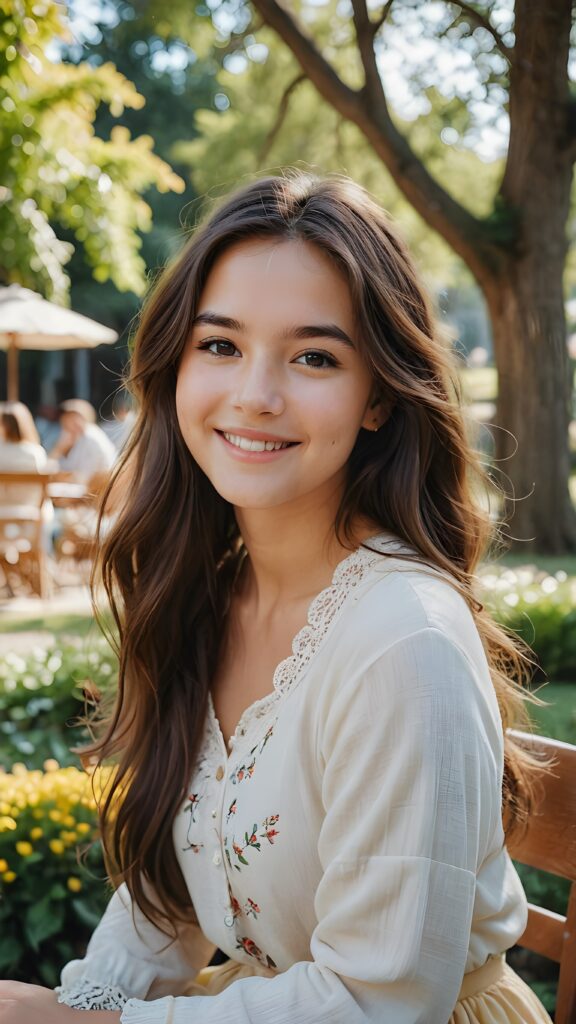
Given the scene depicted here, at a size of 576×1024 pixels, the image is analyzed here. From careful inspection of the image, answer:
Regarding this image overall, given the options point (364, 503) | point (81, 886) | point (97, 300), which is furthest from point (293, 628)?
point (97, 300)

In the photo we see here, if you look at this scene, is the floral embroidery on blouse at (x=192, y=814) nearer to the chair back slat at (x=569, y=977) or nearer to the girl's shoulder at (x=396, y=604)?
the girl's shoulder at (x=396, y=604)

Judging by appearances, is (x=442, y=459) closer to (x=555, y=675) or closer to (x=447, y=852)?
(x=447, y=852)

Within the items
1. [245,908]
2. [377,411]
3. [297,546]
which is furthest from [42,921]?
[377,411]

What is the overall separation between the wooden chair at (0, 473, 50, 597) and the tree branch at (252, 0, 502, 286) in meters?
4.64

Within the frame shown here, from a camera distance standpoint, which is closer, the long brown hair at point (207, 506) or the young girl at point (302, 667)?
the young girl at point (302, 667)

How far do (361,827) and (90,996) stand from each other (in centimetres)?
67

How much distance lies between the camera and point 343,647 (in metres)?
1.62

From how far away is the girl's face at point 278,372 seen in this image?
1732mm

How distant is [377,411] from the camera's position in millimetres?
1878

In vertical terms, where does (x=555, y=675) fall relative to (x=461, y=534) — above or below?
below

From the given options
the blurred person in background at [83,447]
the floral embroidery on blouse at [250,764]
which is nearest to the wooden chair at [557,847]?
the floral embroidery on blouse at [250,764]

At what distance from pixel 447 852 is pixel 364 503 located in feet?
2.32

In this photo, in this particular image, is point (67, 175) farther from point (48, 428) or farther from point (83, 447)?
point (48, 428)

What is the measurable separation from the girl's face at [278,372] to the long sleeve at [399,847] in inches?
16.5
